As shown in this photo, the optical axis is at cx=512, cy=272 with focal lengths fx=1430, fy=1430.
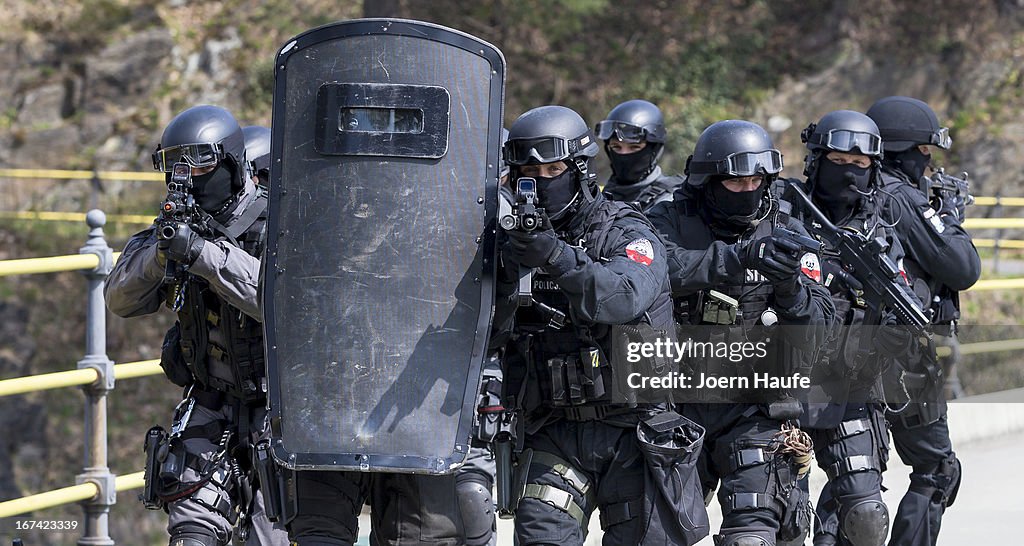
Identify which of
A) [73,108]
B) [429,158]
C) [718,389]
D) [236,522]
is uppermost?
[73,108]

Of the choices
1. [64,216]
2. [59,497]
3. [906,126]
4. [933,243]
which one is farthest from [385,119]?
[64,216]

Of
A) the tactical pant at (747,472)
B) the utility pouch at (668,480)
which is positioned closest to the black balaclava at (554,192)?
the utility pouch at (668,480)

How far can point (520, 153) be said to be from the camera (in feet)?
15.2

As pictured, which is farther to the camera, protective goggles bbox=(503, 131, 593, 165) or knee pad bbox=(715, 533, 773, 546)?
knee pad bbox=(715, 533, 773, 546)

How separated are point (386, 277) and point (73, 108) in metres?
18.0

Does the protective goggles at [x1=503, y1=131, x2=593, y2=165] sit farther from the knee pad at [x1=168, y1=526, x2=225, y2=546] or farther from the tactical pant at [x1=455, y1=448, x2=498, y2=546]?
the knee pad at [x1=168, y1=526, x2=225, y2=546]

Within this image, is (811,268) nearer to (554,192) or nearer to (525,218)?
(554,192)

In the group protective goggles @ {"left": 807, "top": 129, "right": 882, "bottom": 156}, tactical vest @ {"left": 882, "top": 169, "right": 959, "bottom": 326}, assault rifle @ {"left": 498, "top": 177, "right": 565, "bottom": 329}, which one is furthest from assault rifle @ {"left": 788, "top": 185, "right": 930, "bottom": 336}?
assault rifle @ {"left": 498, "top": 177, "right": 565, "bottom": 329}

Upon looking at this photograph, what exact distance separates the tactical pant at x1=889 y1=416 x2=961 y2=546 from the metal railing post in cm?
353

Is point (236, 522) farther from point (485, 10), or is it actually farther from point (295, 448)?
point (485, 10)

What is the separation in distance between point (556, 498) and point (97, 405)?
244 centimetres

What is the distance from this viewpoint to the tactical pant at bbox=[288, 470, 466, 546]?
449cm

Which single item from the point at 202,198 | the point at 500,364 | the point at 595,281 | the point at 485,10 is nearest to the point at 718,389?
the point at 500,364

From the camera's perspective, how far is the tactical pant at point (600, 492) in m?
4.66
